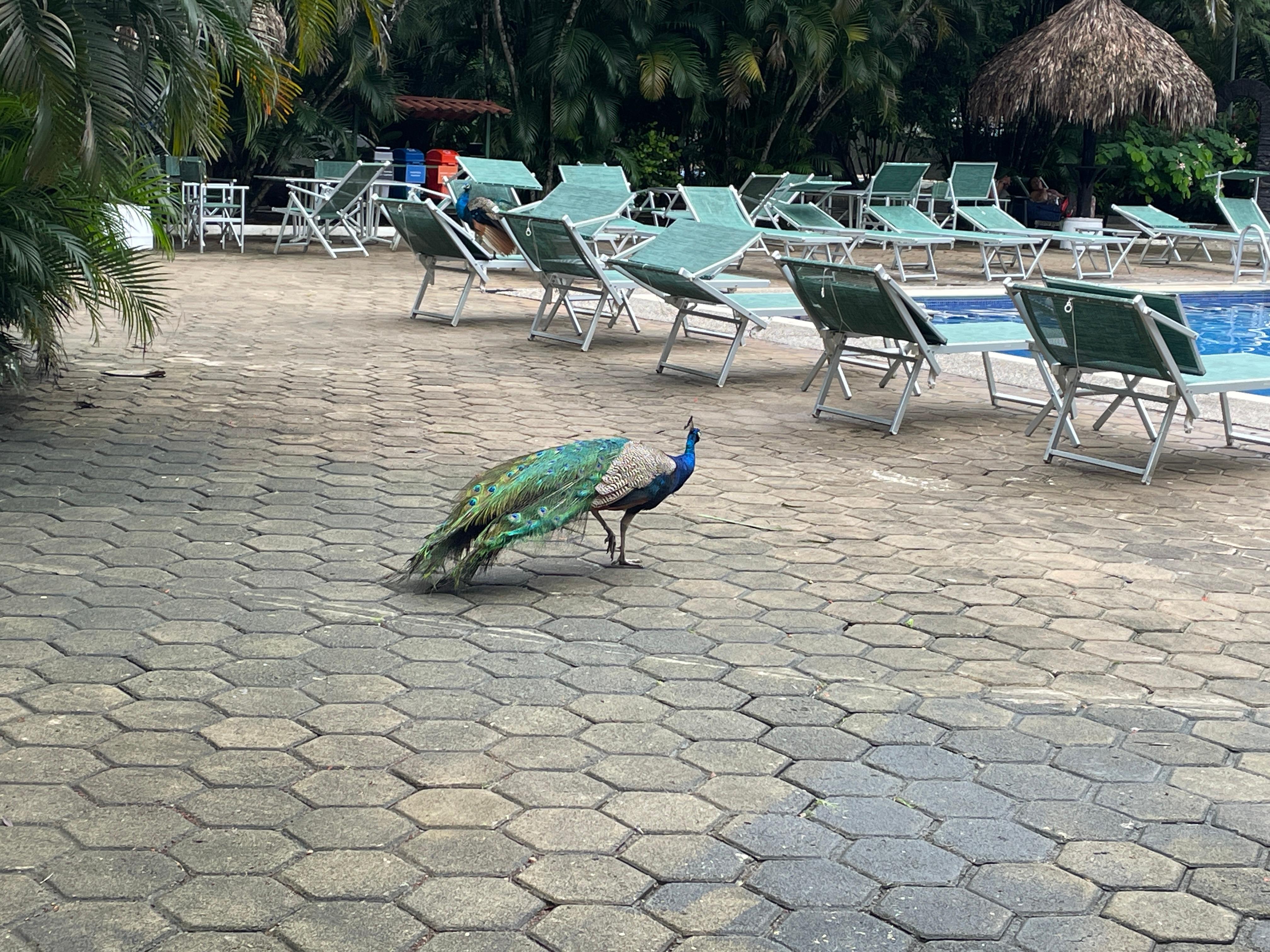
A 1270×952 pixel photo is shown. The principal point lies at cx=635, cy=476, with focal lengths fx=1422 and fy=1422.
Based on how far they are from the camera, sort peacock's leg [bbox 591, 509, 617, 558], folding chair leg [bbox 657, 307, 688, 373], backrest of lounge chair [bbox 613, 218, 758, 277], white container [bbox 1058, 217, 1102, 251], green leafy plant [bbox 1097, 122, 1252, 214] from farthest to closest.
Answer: green leafy plant [bbox 1097, 122, 1252, 214]
white container [bbox 1058, 217, 1102, 251]
folding chair leg [bbox 657, 307, 688, 373]
backrest of lounge chair [bbox 613, 218, 758, 277]
peacock's leg [bbox 591, 509, 617, 558]

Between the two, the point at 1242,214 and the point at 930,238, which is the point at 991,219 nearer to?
the point at 930,238

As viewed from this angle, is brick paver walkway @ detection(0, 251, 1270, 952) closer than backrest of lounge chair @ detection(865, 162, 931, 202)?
Yes

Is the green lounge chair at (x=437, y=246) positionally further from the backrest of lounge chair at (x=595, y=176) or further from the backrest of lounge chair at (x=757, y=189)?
the backrest of lounge chair at (x=757, y=189)

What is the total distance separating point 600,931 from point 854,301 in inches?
195

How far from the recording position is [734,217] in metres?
14.1

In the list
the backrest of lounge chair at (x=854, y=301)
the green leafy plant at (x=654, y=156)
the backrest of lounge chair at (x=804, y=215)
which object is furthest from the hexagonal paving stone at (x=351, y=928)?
the green leafy plant at (x=654, y=156)

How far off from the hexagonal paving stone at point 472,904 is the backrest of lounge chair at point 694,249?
566 cm

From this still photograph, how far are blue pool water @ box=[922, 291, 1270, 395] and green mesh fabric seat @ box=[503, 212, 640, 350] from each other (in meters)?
2.72

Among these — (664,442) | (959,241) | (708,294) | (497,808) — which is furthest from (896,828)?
→ (959,241)

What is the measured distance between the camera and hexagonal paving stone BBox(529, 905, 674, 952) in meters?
2.45

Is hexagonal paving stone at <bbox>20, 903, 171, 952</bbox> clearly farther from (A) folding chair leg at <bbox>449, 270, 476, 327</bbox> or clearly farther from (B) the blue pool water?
(B) the blue pool water

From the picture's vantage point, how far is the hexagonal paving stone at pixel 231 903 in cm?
246

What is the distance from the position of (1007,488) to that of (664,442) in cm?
156

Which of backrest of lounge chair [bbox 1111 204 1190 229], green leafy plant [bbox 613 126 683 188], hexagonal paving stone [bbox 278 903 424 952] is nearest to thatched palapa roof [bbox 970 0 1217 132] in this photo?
backrest of lounge chair [bbox 1111 204 1190 229]
